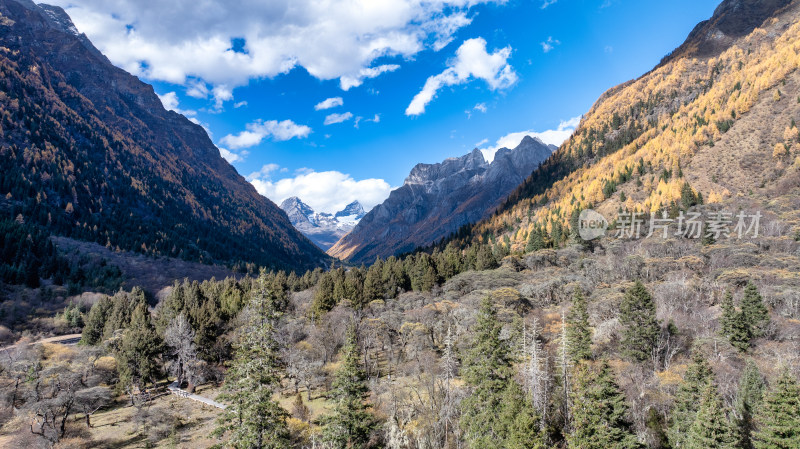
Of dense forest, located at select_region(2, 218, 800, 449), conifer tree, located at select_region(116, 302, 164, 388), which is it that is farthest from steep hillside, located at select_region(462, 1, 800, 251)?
conifer tree, located at select_region(116, 302, 164, 388)

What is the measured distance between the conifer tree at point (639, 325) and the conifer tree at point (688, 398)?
37.0ft

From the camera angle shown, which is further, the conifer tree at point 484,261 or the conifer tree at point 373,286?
the conifer tree at point 484,261

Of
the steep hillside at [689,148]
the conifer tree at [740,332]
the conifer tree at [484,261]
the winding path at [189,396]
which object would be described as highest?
the steep hillside at [689,148]

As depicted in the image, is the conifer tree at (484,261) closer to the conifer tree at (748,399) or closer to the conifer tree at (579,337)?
the conifer tree at (579,337)

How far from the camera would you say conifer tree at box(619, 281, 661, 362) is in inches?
1828

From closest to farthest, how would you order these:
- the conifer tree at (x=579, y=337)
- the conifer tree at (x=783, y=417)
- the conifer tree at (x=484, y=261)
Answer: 1. the conifer tree at (x=783, y=417)
2. the conifer tree at (x=579, y=337)
3. the conifer tree at (x=484, y=261)

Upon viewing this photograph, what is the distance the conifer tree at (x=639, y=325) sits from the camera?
46.4 meters

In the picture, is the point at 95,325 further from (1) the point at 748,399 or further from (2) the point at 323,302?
(1) the point at 748,399

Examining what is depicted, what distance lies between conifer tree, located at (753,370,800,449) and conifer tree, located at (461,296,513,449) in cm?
1852

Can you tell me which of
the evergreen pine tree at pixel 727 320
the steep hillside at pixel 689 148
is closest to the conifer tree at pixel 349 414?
the evergreen pine tree at pixel 727 320

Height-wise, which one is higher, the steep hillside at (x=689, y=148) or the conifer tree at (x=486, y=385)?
the steep hillside at (x=689, y=148)

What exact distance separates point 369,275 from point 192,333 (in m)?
37.7

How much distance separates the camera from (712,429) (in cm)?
2734

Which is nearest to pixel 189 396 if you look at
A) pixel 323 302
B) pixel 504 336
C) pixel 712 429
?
pixel 323 302
